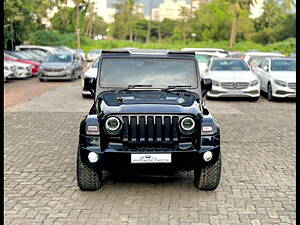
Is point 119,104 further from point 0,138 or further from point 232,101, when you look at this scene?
point 232,101

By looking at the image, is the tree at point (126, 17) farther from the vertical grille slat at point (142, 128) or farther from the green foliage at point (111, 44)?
the vertical grille slat at point (142, 128)

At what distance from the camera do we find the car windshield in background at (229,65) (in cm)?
1758

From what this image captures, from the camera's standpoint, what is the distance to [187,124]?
5.61 m

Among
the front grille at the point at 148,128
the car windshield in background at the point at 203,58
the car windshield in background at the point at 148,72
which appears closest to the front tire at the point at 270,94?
the car windshield in background at the point at 203,58

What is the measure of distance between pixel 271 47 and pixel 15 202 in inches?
2176

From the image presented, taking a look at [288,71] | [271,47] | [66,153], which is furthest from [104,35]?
[66,153]

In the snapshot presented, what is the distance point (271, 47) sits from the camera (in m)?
57.9

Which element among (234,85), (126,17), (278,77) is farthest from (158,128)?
(126,17)

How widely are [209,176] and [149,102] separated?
1.16m

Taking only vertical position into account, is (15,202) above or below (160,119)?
below

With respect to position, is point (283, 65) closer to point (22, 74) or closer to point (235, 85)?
point (235, 85)

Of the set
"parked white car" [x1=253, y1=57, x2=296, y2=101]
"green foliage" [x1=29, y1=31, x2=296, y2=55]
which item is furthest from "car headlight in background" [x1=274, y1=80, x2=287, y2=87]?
"green foliage" [x1=29, y1=31, x2=296, y2=55]

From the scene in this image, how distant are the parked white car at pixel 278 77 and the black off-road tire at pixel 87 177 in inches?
427

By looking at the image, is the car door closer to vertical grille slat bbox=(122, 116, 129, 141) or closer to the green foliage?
vertical grille slat bbox=(122, 116, 129, 141)
